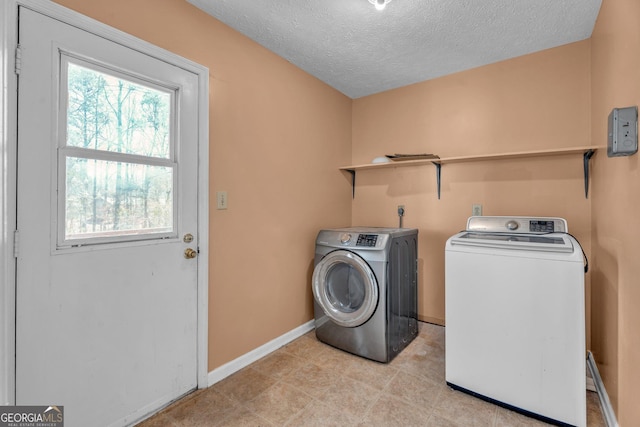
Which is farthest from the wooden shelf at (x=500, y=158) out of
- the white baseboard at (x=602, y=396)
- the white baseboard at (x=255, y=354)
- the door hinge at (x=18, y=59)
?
the door hinge at (x=18, y=59)

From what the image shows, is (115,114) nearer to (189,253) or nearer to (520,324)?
(189,253)

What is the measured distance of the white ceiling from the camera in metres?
1.75

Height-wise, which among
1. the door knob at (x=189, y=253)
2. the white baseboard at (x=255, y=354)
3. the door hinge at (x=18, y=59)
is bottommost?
the white baseboard at (x=255, y=354)

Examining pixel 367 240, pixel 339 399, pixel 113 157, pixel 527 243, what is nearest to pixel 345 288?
pixel 367 240

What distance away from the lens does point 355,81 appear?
281 centimetres

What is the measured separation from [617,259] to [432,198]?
1411 mm

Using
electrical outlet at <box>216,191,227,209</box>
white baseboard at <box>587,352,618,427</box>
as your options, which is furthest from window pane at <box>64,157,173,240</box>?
white baseboard at <box>587,352,618,427</box>

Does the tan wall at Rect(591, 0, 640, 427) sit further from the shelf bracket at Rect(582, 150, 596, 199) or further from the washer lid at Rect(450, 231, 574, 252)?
the washer lid at Rect(450, 231, 574, 252)

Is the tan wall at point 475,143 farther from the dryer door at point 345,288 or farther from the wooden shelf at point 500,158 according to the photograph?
the dryer door at point 345,288

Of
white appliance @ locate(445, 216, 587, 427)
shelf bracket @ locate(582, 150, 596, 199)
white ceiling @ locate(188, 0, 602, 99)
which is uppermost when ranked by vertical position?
white ceiling @ locate(188, 0, 602, 99)

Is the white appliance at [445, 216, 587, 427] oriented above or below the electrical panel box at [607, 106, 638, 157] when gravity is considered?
below

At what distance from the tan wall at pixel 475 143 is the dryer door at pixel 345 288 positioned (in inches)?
33.0

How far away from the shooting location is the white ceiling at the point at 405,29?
175 cm

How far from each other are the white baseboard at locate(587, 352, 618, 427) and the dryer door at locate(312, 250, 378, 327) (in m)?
1.28
